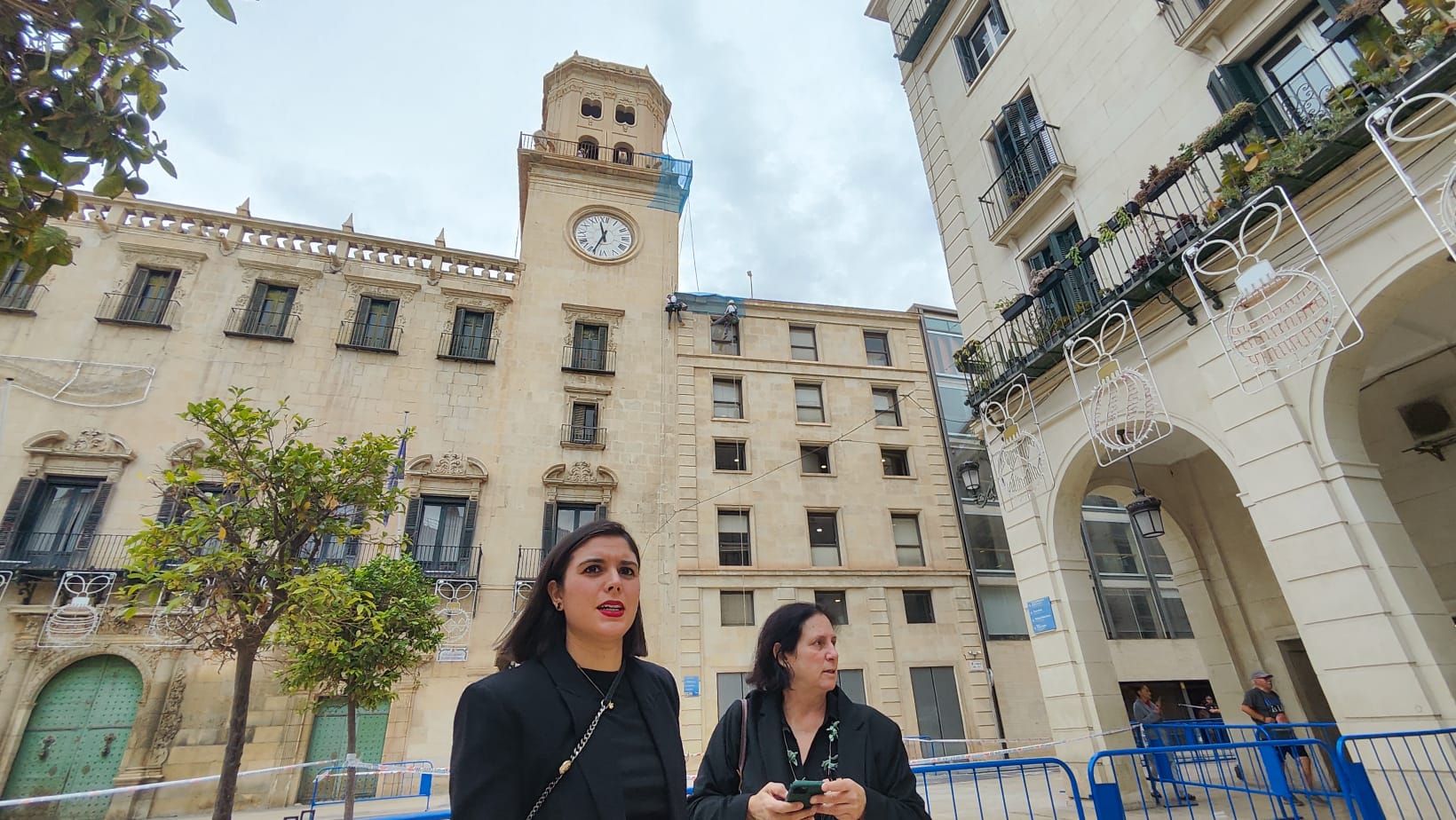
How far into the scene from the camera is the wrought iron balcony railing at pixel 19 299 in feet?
56.7

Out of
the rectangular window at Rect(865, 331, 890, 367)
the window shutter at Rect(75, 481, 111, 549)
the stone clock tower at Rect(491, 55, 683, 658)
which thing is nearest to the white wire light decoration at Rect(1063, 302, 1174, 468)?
the stone clock tower at Rect(491, 55, 683, 658)

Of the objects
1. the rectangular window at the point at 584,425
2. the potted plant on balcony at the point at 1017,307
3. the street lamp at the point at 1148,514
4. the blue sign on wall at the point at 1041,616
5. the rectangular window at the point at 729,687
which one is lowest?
the rectangular window at the point at 729,687

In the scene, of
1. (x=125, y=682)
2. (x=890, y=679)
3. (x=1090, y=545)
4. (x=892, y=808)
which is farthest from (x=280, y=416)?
(x=1090, y=545)

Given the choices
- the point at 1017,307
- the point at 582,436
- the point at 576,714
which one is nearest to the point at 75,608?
the point at 582,436

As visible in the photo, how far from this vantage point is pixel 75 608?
14.6 meters

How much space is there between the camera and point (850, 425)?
22438 millimetres

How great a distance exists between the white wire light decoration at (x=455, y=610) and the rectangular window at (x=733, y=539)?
7.29 meters

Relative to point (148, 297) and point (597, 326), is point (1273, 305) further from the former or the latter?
point (148, 297)

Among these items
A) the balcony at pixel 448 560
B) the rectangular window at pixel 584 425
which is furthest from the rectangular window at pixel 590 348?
the balcony at pixel 448 560

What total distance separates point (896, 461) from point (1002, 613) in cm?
606

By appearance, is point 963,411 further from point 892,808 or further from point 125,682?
point 125,682

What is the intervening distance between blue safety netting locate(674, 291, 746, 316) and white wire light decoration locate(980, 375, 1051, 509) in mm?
13617

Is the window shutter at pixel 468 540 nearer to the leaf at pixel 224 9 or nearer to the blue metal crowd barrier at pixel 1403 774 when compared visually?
the leaf at pixel 224 9

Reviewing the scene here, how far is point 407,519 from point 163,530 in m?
10.0
